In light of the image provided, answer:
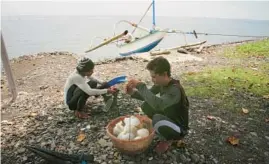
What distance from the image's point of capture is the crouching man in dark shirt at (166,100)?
10.6 ft

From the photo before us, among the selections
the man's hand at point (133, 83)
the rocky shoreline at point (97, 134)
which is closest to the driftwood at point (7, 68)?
the rocky shoreline at point (97, 134)

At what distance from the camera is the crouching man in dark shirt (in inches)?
128

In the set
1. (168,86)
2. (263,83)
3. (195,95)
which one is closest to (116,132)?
(168,86)

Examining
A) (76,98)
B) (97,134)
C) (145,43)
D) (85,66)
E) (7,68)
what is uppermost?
(85,66)

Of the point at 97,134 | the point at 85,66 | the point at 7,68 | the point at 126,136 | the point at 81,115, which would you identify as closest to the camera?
the point at 126,136

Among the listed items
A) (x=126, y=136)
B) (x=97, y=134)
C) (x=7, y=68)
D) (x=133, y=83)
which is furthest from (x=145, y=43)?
(x=126, y=136)

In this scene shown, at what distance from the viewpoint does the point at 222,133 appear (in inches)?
172

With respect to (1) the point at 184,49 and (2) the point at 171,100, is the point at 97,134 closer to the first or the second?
(2) the point at 171,100

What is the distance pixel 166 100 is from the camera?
3240 mm

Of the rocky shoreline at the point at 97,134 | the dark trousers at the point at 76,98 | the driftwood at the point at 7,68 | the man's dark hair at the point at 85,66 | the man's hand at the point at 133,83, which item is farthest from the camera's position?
the driftwood at the point at 7,68

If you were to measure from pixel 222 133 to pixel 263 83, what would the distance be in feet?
11.2

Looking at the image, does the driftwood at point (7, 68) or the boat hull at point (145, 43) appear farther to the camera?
the boat hull at point (145, 43)

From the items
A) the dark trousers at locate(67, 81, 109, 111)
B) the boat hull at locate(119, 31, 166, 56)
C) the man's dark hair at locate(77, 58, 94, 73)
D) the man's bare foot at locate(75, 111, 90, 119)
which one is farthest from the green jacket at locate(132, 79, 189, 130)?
the boat hull at locate(119, 31, 166, 56)

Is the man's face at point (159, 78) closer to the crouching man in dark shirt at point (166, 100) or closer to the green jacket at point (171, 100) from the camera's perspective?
the crouching man in dark shirt at point (166, 100)
